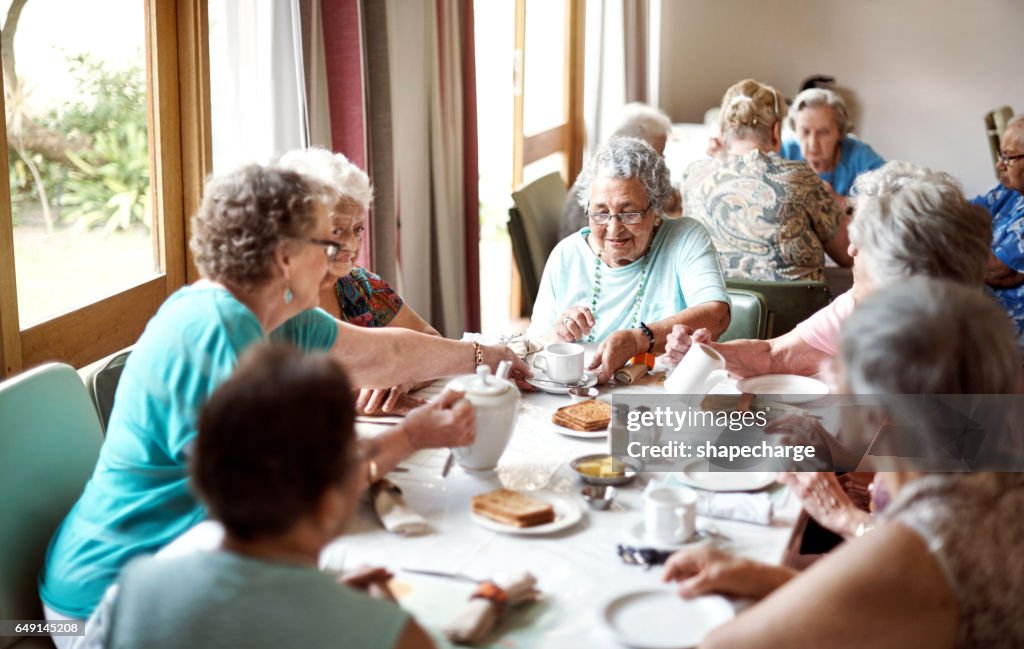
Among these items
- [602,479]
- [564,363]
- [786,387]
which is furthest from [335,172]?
[786,387]

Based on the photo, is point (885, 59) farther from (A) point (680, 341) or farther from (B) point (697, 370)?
(B) point (697, 370)

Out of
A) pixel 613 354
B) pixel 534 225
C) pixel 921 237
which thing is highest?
pixel 921 237

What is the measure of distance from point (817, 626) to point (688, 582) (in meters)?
0.24

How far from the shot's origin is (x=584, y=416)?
201 centimetres

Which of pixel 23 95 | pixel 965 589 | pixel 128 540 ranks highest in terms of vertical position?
pixel 23 95

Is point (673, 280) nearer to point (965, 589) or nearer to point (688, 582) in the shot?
point (688, 582)

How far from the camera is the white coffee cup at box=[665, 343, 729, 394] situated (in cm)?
202

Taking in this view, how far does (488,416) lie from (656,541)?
368mm

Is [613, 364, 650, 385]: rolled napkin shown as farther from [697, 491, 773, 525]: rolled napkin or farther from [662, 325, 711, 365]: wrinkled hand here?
[697, 491, 773, 525]: rolled napkin

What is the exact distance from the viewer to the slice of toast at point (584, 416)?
198 cm

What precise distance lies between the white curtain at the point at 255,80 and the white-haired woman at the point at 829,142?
2508 millimetres

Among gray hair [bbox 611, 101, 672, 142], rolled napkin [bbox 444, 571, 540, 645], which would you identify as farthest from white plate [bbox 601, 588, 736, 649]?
gray hair [bbox 611, 101, 672, 142]

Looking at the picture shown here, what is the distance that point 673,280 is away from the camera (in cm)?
282

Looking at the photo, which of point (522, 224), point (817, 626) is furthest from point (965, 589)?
point (522, 224)
